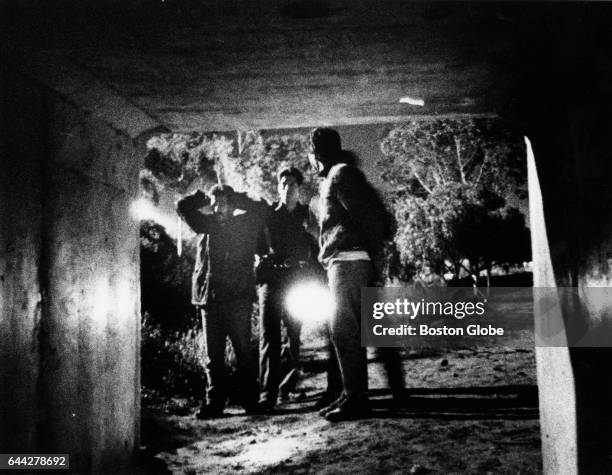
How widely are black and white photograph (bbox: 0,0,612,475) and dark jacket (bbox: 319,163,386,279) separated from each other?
19 millimetres

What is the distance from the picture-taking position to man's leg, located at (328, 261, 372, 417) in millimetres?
4336

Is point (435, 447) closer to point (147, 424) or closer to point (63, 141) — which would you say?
point (147, 424)

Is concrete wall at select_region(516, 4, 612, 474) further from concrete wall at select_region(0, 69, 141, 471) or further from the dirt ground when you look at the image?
concrete wall at select_region(0, 69, 141, 471)

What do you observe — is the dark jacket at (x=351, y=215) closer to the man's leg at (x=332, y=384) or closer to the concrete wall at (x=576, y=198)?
the man's leg at (x=332, y=384)

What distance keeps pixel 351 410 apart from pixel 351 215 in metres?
1.65

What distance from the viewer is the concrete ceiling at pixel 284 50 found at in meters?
2.10

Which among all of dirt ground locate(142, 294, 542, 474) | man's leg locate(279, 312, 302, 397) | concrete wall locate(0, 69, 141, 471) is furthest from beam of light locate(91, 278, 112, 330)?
man's leg locate(279, 312, 302, 397)

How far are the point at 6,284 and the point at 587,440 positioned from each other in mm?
2838

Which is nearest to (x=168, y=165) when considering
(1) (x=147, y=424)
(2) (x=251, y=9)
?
(1) (x=147, y=424)

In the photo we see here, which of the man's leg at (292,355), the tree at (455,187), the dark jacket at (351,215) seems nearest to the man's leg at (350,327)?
the dark jacket at (351,215)

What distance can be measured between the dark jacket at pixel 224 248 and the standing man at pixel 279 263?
176 millimetres

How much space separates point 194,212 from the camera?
19.1 ft

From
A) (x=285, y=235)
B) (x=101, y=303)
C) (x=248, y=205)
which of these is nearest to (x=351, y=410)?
(x=285, y=235)

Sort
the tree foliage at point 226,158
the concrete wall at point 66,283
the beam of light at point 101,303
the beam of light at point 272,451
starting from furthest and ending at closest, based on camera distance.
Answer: the tree foliage at point 226,158 < the beam of light at point 272,451 < the beam of light at point 101,303 < the concrete wall at point 66,283
